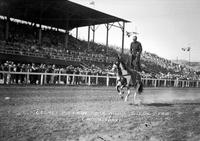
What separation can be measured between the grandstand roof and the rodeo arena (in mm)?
83

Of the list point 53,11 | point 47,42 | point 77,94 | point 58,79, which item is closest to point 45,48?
point 47,42

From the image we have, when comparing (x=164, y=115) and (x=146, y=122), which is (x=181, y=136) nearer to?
(x=146, y=122)

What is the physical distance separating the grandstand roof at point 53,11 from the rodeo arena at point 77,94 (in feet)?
0.27

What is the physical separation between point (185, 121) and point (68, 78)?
1634 centimetres

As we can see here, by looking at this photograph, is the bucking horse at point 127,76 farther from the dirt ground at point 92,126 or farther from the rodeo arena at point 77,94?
the dirt ground at point 92,126

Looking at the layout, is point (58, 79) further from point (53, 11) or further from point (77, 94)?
point (53, 11)

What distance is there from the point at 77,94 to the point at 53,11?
67.6 ft

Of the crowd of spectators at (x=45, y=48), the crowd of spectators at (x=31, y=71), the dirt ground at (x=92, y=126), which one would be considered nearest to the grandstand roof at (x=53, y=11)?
the crowd of spectators at (x=45, y=48)

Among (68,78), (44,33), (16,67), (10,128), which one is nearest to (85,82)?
(68,78)

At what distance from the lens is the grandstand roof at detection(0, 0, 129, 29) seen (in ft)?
92.4

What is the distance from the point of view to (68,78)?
23.0 m

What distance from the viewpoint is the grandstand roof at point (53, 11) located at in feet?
92.4

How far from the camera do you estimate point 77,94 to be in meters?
14.4

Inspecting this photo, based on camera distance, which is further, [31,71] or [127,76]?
[31,71]
